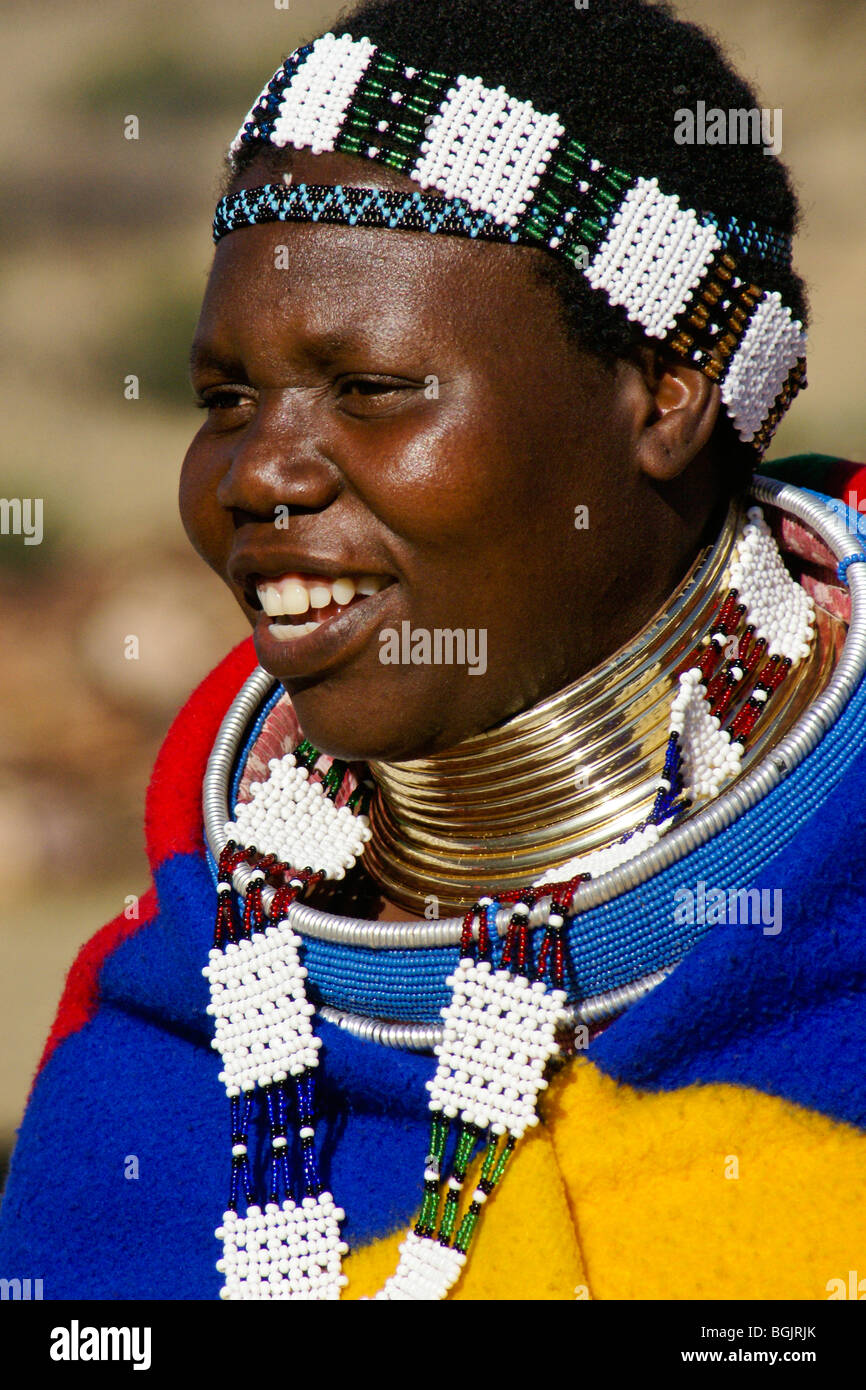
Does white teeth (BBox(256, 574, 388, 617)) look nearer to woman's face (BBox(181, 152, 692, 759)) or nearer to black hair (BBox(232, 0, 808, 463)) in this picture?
woman's face (BBox(181, 152, 692, 759))

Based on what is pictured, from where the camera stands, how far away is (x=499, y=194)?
6.50 feet

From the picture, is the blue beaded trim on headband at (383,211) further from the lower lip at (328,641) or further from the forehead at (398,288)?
the lower lip at (328,641)

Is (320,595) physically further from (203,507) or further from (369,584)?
(203,507)

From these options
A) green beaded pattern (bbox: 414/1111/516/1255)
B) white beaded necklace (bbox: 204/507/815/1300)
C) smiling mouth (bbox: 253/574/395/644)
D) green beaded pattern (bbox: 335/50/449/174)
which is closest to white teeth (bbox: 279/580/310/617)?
smiling mouth (bbox: 253/574/395/644)

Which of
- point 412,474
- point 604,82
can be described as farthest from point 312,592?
point 604,82

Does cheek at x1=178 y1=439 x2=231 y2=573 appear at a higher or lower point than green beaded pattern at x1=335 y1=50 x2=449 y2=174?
lower

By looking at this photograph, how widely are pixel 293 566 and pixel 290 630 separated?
5.0 inches

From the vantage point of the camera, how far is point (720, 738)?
2.14 m

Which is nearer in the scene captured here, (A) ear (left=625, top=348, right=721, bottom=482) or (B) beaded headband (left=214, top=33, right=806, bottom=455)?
(B) beaded headband (left=214, top=33, right=806, bottom=455)

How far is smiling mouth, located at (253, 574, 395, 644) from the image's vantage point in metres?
2.09

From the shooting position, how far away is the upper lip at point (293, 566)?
2033 mm

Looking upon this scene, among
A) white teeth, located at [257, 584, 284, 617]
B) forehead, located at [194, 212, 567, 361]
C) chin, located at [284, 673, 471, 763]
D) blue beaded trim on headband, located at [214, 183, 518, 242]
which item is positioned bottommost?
chin, located at [284, 673, 471, 763]

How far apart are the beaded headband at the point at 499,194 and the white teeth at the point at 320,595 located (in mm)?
478
